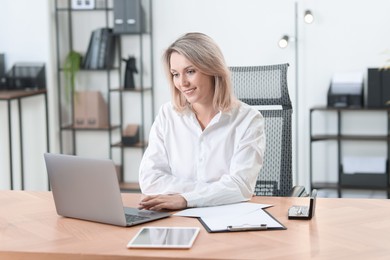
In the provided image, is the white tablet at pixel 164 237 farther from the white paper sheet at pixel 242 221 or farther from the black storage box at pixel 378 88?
the black storage box at pixel 378 88

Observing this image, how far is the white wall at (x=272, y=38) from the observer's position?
16.8 ft

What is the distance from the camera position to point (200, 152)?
269cm

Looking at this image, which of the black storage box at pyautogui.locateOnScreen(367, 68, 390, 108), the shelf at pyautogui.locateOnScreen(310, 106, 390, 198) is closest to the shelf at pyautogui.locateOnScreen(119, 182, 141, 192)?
the shelf at pyautogui.locateOnScreen(310, 106, 390, 198)

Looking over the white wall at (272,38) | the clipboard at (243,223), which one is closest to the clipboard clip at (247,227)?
the clipboard at (243,223)

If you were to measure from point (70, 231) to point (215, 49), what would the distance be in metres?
0.91

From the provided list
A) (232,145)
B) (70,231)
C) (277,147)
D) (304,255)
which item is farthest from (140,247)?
(277,147)

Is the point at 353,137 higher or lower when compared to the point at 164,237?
lower

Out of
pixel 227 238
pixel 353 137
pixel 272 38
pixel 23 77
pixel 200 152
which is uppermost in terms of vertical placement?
pixel 272 38

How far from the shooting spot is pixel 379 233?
2.04 meters

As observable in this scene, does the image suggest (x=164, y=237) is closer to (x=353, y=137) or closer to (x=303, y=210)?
(x=303, y=210)

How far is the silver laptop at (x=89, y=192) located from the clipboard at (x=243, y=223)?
0.17 meters

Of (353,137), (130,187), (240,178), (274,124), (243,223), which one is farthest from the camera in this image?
(130,187)

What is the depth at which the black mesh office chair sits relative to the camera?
300 centimetres

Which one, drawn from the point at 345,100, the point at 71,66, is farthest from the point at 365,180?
the point at 71,66
